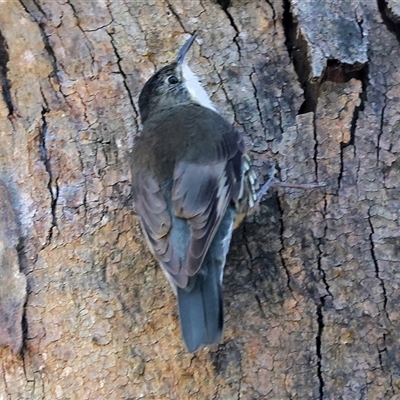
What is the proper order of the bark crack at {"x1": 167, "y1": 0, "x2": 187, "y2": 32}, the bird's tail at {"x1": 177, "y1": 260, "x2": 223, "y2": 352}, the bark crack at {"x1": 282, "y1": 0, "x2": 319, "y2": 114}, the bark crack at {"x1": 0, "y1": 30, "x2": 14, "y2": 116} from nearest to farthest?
the bird's tail at {"x1": 177, "y1": 260, "x2": 223, "y2": 352} → the bark crack at {"x1": 282, "y1": 0, "x2": 319, "y2": 114} → the bark crack at {"x1": 0, "y1": 30, "x2": 14, "y2": 116} → the bark crack at {"x1": 167, "y1": 0, "x2": 187, "y2": 32}

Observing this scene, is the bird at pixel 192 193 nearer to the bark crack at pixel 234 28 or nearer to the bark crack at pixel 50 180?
the bark crack at pixel 234 28

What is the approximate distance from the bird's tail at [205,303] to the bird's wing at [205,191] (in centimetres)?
6

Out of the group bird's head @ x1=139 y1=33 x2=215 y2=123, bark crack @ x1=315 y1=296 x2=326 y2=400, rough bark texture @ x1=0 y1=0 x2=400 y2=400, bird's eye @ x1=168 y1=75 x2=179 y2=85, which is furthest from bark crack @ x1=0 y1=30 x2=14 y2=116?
bark crack @ x1=315 y1=296 x2=326 y2=400

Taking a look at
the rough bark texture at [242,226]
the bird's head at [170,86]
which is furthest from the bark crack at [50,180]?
the bird's head at [170,86]

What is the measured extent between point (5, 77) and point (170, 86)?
855 mm

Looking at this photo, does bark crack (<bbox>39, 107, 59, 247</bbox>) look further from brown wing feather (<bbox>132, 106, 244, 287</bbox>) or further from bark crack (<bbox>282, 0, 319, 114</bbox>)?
bark crack (<bbox>282, 0, 319, 114</bbox>)

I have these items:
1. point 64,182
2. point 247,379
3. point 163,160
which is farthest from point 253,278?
point 64,182

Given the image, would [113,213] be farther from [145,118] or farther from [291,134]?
[291,134]

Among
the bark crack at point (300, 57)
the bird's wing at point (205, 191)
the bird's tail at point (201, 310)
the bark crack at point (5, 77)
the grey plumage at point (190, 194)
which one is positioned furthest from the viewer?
the bark crack at point (5, 77)

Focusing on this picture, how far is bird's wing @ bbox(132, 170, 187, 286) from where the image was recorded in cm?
277

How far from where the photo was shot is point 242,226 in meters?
3.07

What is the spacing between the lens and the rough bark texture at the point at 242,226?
271 centimetres

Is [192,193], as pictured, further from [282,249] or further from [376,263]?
[376,263]

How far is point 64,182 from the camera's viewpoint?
3.19m
